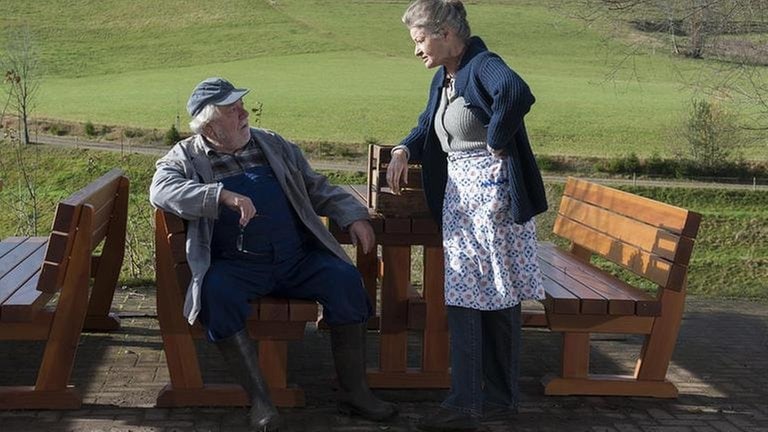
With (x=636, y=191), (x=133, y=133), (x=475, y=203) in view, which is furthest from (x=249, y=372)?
(x=133, y=133)

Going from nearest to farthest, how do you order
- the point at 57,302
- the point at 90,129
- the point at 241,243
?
the point at 241,243
the point at 57,302
the point at 90,129

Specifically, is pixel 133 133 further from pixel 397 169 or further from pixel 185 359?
pixel 397 169

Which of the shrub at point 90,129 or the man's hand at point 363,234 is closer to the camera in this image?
the man's hand at point 363,234

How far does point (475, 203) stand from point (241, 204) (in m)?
1.06

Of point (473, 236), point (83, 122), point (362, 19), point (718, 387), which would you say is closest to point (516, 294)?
point (473, 236)

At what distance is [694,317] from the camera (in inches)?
305

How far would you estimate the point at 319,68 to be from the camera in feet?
167

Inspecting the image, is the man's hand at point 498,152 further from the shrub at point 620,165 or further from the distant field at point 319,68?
the shrub at point 620,165

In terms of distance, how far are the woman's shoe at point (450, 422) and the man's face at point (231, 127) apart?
1593mm

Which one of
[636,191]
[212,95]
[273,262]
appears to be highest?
[212,95]

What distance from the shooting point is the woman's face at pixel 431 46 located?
4809 mm

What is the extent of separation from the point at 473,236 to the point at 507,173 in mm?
331

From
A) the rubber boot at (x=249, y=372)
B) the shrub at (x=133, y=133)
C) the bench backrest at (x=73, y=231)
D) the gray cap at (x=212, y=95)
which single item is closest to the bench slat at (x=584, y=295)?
the rubber boot at (x=249, y=372)

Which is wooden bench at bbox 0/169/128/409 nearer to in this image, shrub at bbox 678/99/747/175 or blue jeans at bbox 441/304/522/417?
blue jeans at bbox 441/304/522/417
